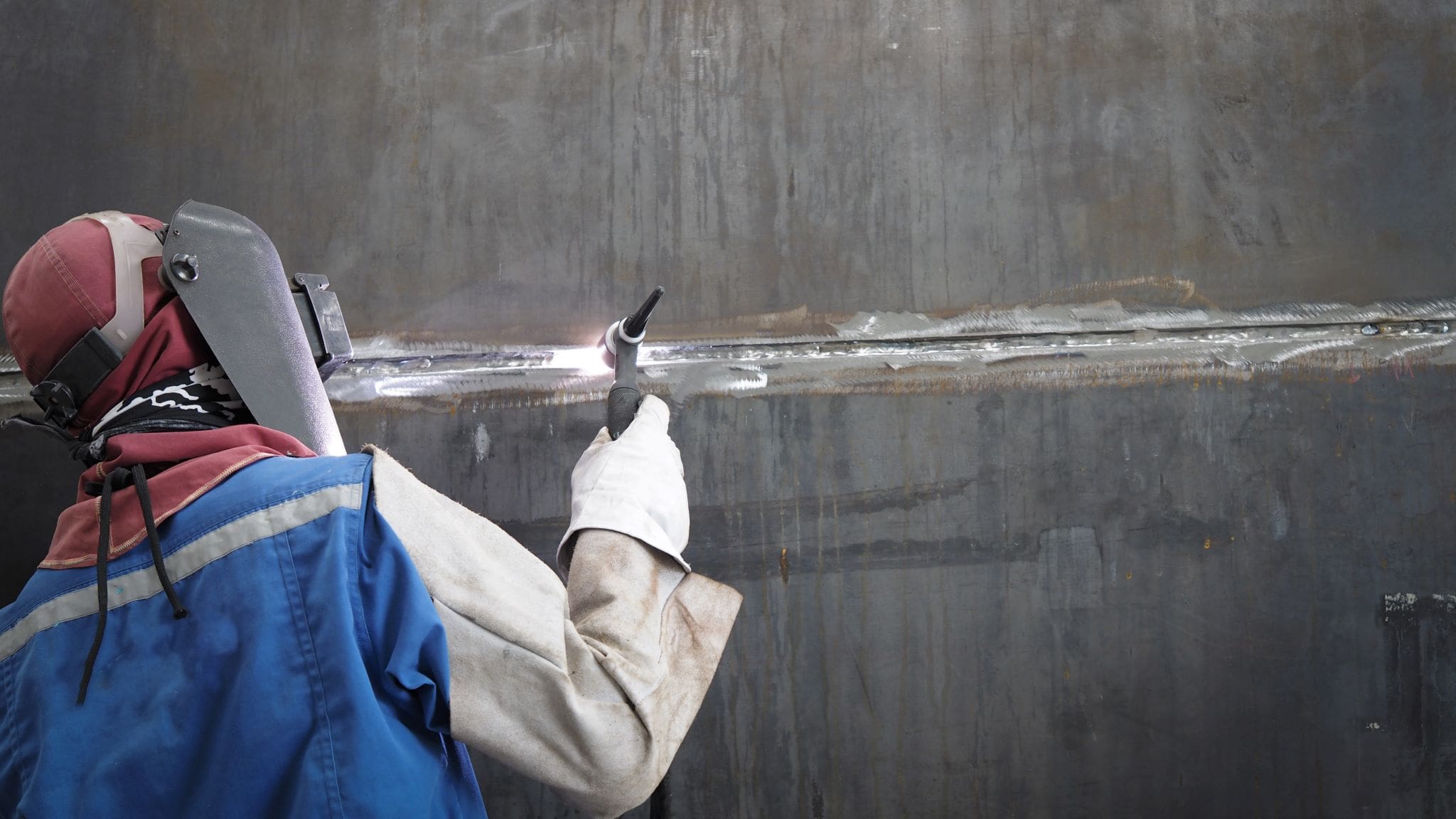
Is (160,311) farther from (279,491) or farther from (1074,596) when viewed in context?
(1074,596)

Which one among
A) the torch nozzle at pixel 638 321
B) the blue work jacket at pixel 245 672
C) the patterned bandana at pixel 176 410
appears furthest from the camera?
the torch nozzle at pixel 638 321

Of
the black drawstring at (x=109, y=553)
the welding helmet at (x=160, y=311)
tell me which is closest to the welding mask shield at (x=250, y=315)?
the welding helmet at (x=160, y=311)

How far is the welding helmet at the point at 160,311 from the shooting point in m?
1.07

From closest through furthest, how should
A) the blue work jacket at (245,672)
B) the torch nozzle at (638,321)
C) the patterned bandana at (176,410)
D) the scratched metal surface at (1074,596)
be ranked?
the blue work jacket at (245,672)
the patterned bandana at (176,410)
the torch nozzle at (638,321)
the scratched metal surface at (1074,596)

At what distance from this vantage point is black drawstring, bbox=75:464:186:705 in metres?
0.90

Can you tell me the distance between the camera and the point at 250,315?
3.97 ft

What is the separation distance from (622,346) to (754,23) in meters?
0.66

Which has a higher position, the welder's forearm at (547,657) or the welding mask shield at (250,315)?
the welding mask shield at (250,315)

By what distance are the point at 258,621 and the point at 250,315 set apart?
1.59 ft

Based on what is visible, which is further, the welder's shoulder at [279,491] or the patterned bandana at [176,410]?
the patterned bandana at [176,410]

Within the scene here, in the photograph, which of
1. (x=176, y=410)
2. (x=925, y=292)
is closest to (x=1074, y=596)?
(x=925, y=292)

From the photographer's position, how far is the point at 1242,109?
1.69 m

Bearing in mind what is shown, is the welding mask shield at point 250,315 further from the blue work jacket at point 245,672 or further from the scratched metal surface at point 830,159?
the scratched metal surface at point 830,159

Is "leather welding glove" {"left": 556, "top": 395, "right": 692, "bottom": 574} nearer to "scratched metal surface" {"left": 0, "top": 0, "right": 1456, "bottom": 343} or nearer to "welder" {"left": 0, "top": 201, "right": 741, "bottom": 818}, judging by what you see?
"welder" {"left": 0, "top": 201, "right": 741, "bottom": 818}
